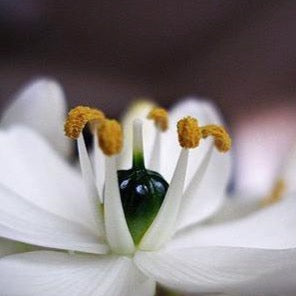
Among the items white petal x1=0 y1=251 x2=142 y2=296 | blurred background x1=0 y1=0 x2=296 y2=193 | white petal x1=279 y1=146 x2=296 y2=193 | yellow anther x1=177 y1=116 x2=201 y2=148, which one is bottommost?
white petal x1=0 y1=251 x2=142 y2=296

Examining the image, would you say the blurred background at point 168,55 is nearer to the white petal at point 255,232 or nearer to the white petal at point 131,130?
the white petal at point 131,130

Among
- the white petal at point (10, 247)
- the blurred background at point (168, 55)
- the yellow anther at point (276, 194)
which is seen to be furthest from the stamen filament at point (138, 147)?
the blurred background at point (168, 55)

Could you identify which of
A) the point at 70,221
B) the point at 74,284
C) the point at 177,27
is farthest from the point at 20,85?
the point at 74,284

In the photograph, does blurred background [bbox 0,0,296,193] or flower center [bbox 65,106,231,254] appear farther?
blurred background [bbox 0,0,296,193]

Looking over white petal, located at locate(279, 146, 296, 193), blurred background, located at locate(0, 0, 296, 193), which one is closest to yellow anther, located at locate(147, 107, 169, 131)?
white petal, located at locate(279, 146, 296, 193)

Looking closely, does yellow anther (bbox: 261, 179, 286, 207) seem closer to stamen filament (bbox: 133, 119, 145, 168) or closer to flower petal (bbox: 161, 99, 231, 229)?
A: flower petal (bbox: 161, 99, 231, 229)

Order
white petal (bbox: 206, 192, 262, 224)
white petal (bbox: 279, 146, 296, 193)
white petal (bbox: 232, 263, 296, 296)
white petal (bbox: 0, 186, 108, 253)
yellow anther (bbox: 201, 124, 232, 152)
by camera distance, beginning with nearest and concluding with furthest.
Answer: white petal (bbox: 232, 263, 296, 296)
white petal (bbox: 0, 186, 108, 253)
yellow anther (bbox: 201, 124, 232, 152)
white petal (bbox: 206, 192, 262, 224)
white petal (bbox: 279, 146, 296, 193)

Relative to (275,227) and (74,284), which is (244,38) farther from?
(74,284)

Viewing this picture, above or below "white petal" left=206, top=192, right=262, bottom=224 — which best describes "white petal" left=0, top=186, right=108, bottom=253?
below
